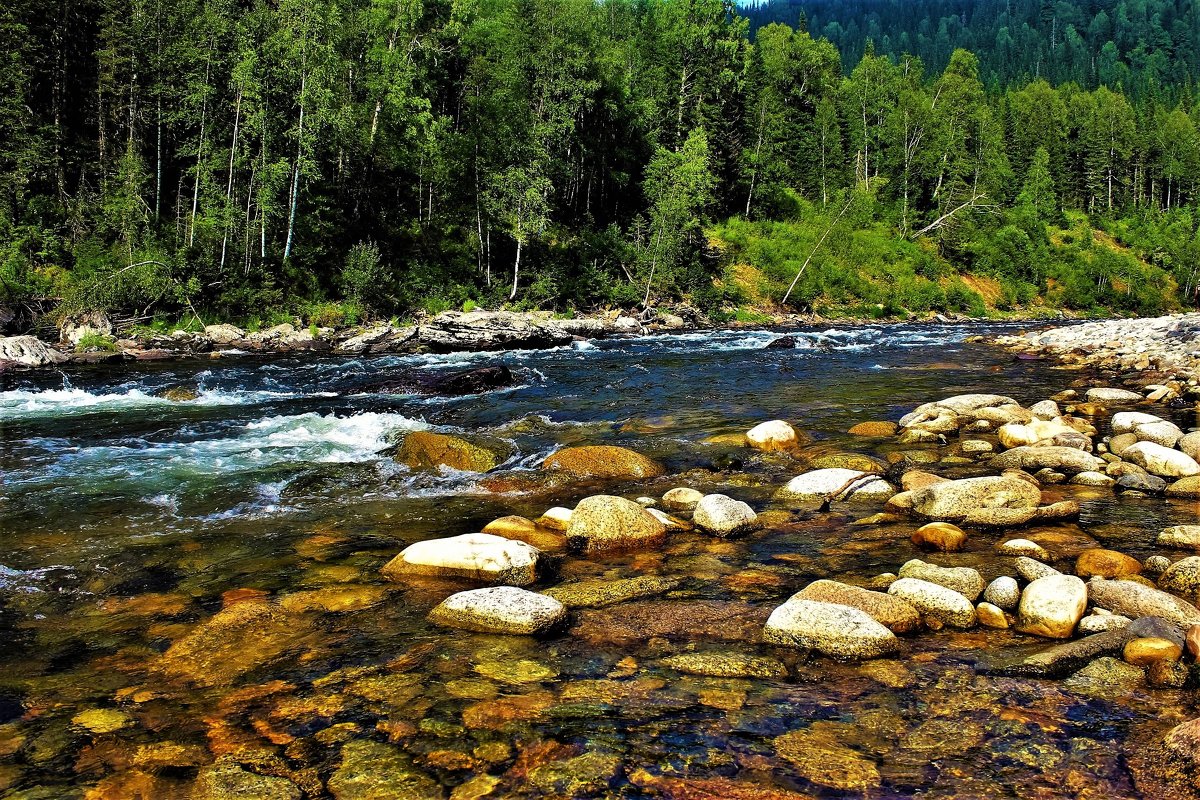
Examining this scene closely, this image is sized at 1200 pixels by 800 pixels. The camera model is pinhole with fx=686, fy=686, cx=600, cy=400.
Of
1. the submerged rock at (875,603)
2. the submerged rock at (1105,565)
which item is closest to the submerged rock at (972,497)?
the submerged rock at (1105,565)

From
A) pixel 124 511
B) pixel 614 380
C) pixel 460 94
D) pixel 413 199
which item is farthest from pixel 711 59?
pixel 124 511

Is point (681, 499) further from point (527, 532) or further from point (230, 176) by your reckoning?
point (230, 176)

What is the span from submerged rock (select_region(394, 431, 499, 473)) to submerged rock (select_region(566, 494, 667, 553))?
3.06m

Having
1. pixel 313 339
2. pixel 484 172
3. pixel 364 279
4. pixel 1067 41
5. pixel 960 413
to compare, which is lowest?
pixel 960 413

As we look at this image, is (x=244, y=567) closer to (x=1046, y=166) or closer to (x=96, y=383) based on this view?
(x=96, y=383)

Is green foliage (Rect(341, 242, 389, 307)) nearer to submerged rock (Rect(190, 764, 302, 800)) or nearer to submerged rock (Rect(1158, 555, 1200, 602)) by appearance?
submerged rock (Rect(190, 764, 302, 800))

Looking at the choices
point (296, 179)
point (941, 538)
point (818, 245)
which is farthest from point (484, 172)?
point (941, 538)

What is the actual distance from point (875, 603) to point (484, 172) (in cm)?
3443

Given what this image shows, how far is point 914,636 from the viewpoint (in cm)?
452

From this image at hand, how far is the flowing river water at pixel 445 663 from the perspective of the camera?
3180 millimetres

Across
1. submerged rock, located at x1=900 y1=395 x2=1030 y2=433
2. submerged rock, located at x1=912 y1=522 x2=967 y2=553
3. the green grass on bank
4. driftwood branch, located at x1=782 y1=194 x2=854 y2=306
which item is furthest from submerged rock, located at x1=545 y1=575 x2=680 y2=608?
driftwood branch, located at x1=782 y1=194 x2=854 y2=306

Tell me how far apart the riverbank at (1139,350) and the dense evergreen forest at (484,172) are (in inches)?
673

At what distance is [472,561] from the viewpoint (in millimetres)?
5699

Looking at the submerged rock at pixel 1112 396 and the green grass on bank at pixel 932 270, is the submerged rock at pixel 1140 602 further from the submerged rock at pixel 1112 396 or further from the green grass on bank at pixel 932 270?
the green grass on bank at pixel 932 270
